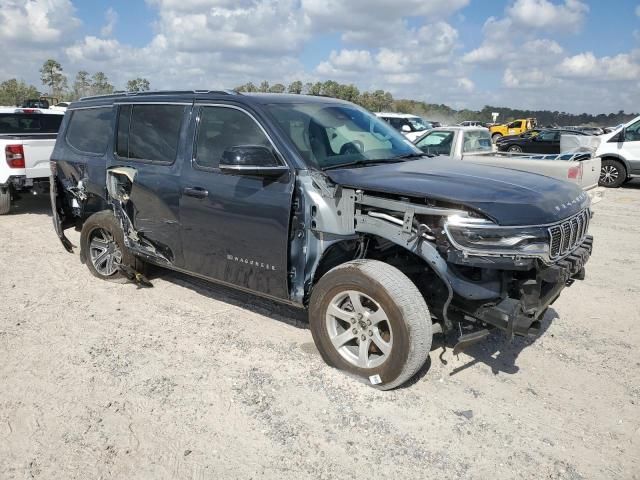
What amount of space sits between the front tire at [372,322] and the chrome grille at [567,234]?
907mm

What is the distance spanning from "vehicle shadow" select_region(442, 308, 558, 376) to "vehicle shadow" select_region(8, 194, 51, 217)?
8207mm

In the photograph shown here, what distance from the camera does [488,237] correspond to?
305cm

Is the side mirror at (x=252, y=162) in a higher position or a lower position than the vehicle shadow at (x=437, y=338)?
higher

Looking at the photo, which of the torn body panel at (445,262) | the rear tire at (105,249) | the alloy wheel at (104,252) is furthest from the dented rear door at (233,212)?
the alloy wheel at (104,252)

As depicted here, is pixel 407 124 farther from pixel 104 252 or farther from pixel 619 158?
pixel 104 252

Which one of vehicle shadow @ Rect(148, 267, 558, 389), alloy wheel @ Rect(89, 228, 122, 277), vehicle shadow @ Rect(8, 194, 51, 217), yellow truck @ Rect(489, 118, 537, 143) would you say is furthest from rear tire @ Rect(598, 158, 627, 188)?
yellow truck @ Rect(489, 118, 537, 143)

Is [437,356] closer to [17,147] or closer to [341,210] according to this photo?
[341,210]

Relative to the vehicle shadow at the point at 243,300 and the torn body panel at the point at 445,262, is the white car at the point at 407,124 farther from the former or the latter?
the torn body panel at the point at 445,262

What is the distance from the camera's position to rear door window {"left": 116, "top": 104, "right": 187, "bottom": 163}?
4.46m

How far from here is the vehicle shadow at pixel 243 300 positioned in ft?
15.2

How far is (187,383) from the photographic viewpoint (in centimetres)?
358

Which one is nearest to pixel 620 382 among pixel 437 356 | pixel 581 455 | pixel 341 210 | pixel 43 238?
pixel 581 455

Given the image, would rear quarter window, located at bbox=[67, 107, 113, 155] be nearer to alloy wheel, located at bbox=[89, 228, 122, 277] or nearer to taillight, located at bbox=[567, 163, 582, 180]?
alloy wheel, located at bbox=[89, 228, 122, 277]

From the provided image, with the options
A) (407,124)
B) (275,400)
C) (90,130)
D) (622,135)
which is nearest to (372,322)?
(275,400)
